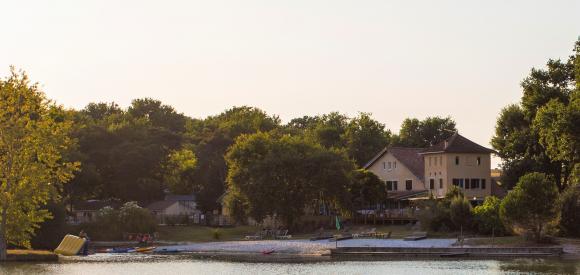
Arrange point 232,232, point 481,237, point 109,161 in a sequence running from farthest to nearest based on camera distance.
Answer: point 109,161, point 232,232, point 481,237

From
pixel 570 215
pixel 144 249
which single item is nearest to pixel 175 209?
pixel 144 249

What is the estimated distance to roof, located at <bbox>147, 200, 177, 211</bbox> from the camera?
435 feet

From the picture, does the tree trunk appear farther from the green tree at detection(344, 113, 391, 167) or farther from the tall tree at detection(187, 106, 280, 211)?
the green tree at detection(344, 113, 391, 167)

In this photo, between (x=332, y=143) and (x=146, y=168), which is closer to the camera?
(x=146, y=168)

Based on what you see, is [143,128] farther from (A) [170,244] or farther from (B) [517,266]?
(B) [517,266]

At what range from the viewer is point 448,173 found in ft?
382

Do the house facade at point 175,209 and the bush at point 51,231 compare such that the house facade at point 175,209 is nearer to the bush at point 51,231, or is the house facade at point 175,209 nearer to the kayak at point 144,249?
the bush at point 51,231

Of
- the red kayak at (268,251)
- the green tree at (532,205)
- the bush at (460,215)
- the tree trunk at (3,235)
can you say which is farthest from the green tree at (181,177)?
the green tree at (532,205)

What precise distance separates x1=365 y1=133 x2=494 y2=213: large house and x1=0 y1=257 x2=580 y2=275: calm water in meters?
42.0

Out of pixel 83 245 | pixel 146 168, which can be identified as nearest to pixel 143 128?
pixel 146 168

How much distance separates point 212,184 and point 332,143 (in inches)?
898

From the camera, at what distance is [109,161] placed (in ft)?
424

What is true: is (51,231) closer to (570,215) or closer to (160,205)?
(160,205)

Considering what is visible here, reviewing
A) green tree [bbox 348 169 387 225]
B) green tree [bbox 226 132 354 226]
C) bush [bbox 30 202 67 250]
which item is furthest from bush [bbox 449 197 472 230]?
bush [bbox 30 202 67 250]
